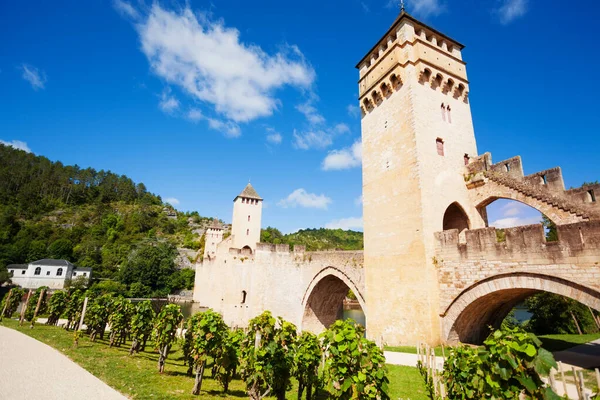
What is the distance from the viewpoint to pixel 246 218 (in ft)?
117

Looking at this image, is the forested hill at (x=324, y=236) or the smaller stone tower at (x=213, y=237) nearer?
the smaller stone tower at (x=213, y=237)

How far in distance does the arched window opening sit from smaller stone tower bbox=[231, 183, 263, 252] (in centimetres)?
2418

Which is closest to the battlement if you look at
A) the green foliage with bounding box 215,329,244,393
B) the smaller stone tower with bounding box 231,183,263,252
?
the green foliage with bounding box 215,329,244,393

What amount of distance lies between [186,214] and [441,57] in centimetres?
11337

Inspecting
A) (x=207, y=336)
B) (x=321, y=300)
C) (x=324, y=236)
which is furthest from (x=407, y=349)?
(x=324, y=236)

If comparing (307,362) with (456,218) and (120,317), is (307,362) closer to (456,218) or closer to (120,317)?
(120,317)

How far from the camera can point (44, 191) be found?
90500mm

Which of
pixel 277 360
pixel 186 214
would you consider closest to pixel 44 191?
pixel 186 214

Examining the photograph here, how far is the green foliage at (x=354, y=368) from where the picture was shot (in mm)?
4578

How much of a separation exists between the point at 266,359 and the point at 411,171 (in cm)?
1061

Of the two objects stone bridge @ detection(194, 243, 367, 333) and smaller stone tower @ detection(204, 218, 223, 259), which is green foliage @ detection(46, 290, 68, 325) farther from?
smaller stone tower @ detection(204, 218, 223, 259)

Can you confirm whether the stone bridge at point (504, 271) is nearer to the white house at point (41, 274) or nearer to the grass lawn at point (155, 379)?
→ the grass lawn at point (155, 379)

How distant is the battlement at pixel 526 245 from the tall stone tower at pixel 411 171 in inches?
36.3

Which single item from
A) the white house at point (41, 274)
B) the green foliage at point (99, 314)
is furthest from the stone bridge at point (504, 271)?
the white house at point (41, 274)
